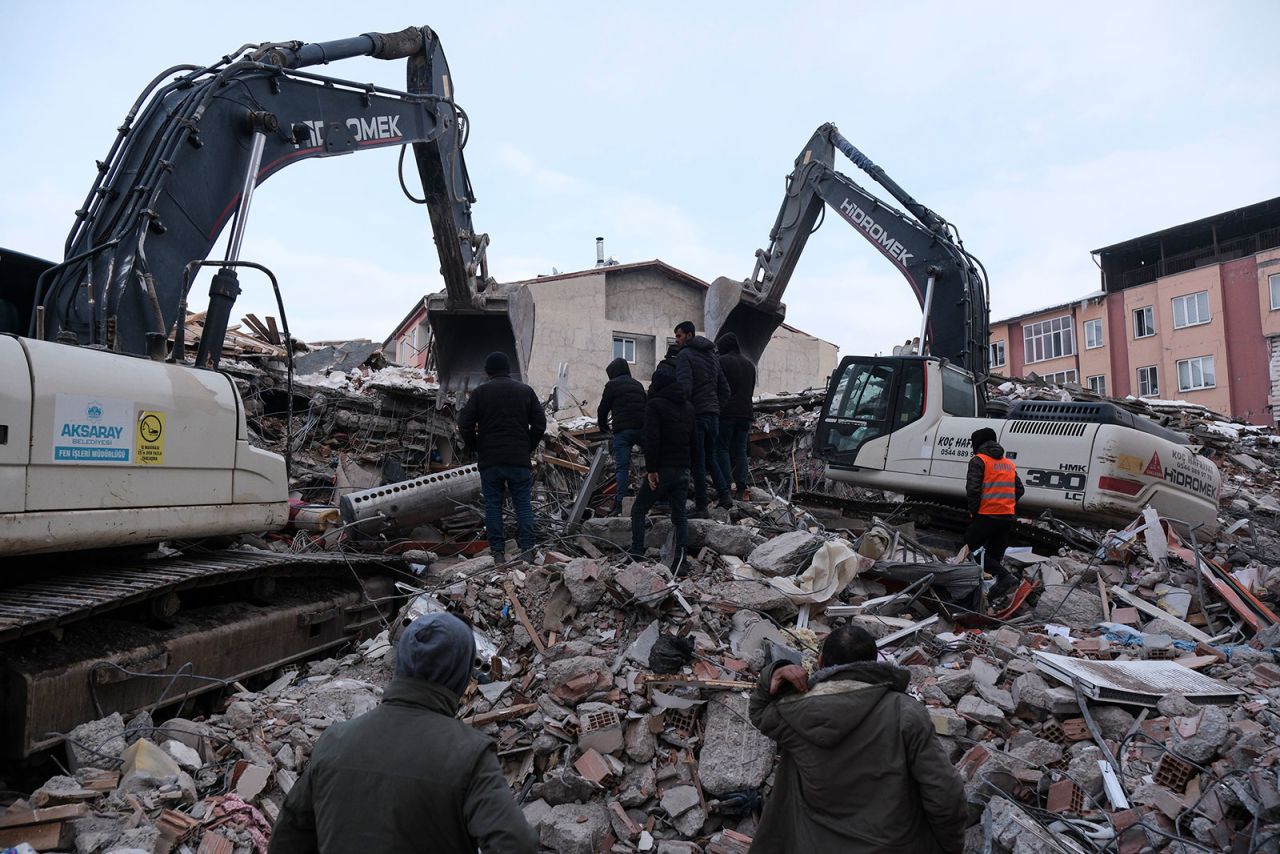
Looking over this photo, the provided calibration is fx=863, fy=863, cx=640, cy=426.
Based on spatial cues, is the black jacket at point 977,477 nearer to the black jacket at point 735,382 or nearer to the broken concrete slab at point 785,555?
the broken concrete slab at point 785,555

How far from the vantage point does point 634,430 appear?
7.90 meters

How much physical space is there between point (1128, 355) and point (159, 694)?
3720 cm

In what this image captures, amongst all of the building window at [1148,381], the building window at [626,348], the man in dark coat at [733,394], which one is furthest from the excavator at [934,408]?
the building window at [1148,381]

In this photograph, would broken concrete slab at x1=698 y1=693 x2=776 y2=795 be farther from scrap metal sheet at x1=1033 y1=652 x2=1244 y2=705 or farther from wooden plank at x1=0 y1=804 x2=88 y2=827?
wooden plank at x1=0 y1=804 x2=88 y2=827

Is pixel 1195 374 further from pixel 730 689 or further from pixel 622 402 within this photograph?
pixel 730 689

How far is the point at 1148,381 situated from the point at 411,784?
37849 mm

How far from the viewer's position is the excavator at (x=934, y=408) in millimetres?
8188

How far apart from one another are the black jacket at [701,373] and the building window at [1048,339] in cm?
3343

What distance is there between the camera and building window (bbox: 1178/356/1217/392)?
104 feet

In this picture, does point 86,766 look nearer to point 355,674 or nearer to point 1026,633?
point 355,674

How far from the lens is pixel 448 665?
2.25m

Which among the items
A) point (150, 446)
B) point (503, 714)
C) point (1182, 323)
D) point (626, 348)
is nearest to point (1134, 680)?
point (503, 714)

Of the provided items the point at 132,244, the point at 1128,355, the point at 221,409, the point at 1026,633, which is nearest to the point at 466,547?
the point at 221,409

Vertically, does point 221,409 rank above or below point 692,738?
above
